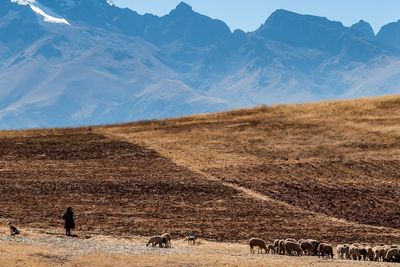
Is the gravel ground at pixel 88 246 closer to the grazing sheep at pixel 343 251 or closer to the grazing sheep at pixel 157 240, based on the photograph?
the grazing sheep at pixel 157 240

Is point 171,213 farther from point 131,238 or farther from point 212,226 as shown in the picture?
point 131,238

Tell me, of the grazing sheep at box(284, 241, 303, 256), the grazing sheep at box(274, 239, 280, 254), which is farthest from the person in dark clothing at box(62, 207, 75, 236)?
the grazing sheep at box(284, 241, 303, 256)

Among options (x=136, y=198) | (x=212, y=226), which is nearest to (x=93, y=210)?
(x=136, y=198)

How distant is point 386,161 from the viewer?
80312 millimetres

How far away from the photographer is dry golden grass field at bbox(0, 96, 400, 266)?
2039 inches

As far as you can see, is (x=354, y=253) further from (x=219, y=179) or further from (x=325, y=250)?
(x=219, y=179)

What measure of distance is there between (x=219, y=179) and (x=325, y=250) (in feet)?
98.3

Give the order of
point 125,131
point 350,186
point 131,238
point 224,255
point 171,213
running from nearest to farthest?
point 224,255 → point 131,238 → point 171,213 → point 350,186 → point 125,131

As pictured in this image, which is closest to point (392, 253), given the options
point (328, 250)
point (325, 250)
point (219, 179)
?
point (328, 250)

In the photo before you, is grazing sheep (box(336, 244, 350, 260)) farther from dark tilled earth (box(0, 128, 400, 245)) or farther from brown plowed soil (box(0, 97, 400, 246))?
brown plowed soil (box(0, 97, 400, 246))

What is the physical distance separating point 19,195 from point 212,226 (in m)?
20.1

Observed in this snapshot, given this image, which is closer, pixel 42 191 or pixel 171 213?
pixel 171 213

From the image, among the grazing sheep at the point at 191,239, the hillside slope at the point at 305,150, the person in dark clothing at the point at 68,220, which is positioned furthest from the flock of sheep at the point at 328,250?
the hillside slope at the point at 305,150

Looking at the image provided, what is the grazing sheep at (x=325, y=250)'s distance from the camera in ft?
143
